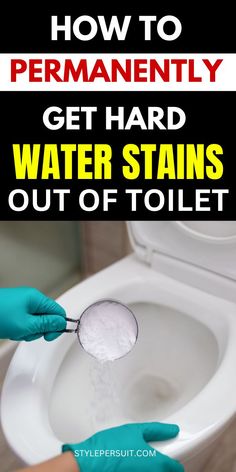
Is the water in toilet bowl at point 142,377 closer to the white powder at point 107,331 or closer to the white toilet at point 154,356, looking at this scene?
the white toilet at point 154,356

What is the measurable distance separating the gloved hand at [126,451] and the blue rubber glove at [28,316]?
0.17 metres

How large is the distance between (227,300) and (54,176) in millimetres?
458

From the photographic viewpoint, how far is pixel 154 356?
85cm

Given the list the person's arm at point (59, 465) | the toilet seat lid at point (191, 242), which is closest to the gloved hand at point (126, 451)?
the person's arm at point (59, 465)

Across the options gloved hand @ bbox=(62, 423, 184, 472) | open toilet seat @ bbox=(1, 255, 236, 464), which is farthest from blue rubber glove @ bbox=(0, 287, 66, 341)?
gloved hand @ bbox=(62, 423, 184, 472)

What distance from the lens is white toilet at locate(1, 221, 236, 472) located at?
1.99 feet

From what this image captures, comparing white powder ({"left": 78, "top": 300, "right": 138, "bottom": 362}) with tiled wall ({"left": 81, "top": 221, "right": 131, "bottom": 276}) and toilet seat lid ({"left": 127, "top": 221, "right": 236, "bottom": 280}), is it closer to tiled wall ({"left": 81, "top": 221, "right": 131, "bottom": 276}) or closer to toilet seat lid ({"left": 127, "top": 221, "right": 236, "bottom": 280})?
toilet seat lid ({"left": 127, "top": 221, "right": 236, "bottom": 280})

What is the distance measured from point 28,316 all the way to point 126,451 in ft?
A: 0.75

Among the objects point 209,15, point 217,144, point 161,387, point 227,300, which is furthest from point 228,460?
point 209,15

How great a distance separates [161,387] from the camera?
2.70ft

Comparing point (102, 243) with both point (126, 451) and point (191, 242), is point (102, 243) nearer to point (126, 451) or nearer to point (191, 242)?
point (191, 242)

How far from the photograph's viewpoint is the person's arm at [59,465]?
479 mm

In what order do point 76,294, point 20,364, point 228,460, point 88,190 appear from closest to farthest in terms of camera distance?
point 20,364, point 76,294, point 228,460, point 88,190

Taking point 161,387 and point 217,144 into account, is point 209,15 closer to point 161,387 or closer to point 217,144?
point 217,144
